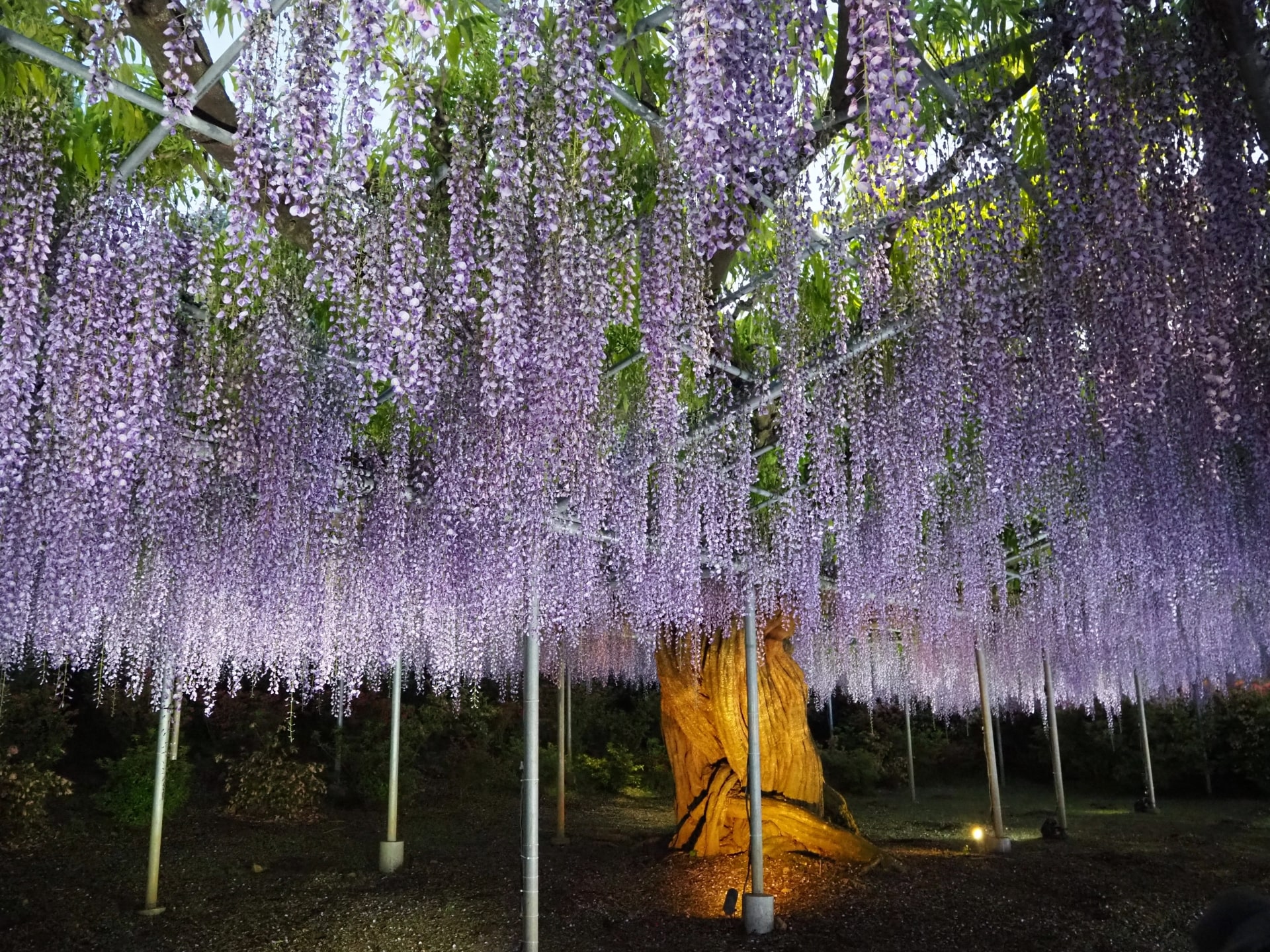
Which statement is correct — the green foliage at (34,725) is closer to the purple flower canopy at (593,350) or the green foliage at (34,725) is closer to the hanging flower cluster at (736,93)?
the purple flower canopy at (593,350)

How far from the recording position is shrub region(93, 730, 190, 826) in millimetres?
10297

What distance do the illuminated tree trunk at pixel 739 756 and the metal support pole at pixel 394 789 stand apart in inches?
95.9

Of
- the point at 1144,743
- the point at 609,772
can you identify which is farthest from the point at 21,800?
the point at 1144,743

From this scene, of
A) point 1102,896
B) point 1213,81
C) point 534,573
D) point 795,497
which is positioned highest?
point 1213,81

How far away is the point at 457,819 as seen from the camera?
11.6 m

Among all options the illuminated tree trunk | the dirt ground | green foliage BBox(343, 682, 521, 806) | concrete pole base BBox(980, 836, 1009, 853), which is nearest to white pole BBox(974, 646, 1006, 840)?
concrete pole base BBox(980, 836, 1009, 853)

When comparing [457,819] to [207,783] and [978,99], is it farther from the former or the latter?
[978,99]

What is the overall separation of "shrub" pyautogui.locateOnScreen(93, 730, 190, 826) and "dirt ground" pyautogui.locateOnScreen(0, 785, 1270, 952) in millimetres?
247

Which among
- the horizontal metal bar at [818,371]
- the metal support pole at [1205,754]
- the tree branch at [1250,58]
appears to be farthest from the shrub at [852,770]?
the tree branch at [1250,58]

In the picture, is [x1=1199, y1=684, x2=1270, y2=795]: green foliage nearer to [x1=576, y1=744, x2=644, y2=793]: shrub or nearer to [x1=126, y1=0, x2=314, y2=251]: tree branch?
[x1=576, y1=744, x2=644, y2=793]: shrub

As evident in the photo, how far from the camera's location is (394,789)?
313 inches

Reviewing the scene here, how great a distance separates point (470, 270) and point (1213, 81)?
8.17 feet

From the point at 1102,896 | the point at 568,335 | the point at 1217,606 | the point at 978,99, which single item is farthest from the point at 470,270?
the point at 1217,606

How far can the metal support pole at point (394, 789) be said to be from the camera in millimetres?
7883
